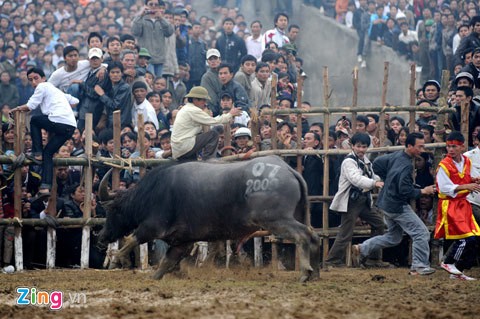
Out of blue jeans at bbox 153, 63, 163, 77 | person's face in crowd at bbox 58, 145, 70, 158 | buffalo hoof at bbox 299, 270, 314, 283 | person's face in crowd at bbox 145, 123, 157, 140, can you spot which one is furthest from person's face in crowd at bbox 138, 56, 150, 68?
buffalo hoof at bbox 299, 270, 314, 283

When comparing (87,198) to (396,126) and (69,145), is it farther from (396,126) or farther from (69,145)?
(396,126)

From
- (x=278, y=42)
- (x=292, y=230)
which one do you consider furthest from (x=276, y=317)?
(x=278, y=42)

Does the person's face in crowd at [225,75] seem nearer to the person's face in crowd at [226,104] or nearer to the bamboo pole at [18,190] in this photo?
the person's face in crowd at [226,104]

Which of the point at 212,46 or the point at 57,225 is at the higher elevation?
the point at 212,46

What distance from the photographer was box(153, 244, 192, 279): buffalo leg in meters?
12.5

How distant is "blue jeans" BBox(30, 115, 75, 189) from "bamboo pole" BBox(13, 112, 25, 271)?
181mm

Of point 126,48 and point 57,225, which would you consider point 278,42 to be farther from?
point 57,225

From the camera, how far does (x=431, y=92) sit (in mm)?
15727

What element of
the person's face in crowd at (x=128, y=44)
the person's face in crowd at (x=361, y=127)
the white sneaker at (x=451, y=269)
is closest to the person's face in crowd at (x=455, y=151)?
the white sneaker at (x=451, y=269)

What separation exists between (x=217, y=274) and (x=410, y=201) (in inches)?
125

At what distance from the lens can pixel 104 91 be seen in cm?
1616

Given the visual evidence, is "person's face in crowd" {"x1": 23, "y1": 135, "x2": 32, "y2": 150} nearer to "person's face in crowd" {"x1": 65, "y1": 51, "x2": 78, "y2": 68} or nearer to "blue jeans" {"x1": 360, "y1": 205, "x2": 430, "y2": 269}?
"person's face in crowd" {"x1": 65, "y1": 51, "x2": 78, "y2": 68}

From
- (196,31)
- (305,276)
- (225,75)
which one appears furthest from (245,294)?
(196,31)

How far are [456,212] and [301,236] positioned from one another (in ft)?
6.81
